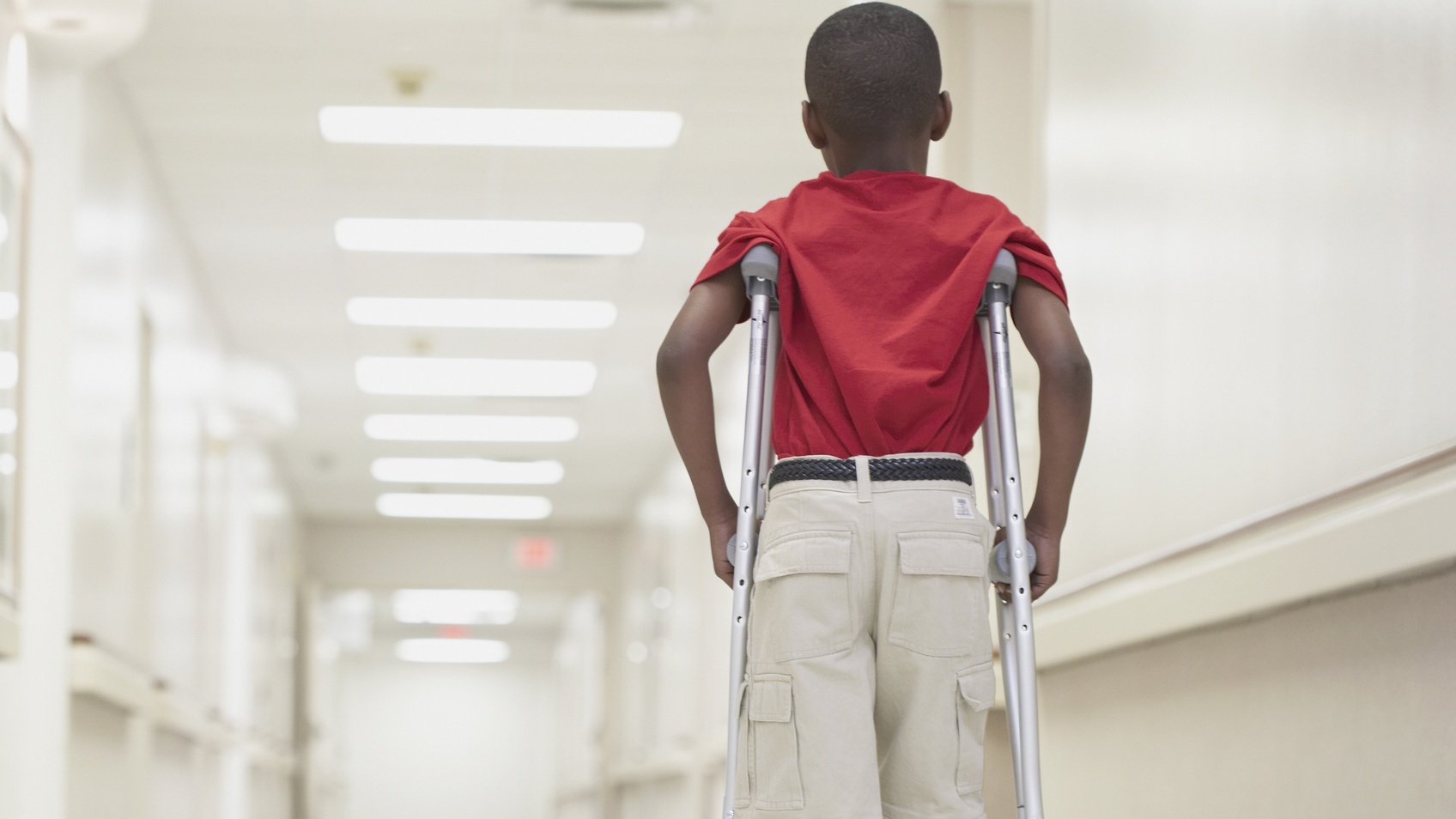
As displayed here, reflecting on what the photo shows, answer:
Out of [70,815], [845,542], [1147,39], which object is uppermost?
[1147,39]

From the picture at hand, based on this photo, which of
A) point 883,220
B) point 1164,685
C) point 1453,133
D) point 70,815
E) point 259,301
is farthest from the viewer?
point 259,301

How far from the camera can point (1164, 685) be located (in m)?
2.43

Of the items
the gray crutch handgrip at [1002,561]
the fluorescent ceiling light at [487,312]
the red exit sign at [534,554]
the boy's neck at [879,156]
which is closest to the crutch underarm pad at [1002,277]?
the boy's neck at [879,156]

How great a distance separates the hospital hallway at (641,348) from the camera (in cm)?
180

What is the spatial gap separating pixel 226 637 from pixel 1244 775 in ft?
26.1

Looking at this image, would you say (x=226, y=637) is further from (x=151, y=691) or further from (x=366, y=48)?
(x=366, y=48)

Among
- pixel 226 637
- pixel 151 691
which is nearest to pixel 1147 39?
pixel 151 691

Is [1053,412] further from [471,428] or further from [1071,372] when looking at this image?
[471,428]

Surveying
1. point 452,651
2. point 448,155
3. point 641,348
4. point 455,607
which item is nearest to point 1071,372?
point 448,155

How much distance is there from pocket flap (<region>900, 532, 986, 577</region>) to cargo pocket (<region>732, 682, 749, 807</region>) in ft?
0.72

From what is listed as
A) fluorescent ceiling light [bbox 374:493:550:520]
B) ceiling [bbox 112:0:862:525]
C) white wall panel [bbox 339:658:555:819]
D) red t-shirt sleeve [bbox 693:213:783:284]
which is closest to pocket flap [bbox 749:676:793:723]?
red t-shirt sleeve [bbox 693:213:783:284]

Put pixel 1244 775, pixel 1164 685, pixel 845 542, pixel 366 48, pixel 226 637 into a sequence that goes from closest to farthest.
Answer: pixel 845 542 < pixel 1244 775 < pixel 1164 685 < pixel 366 48 < pixel 226 637

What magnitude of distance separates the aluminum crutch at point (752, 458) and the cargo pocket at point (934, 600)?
0.17 meters

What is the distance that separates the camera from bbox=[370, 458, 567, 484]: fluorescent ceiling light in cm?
1184
